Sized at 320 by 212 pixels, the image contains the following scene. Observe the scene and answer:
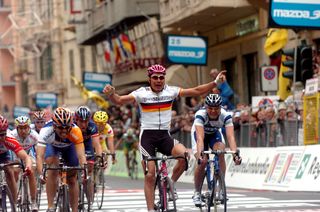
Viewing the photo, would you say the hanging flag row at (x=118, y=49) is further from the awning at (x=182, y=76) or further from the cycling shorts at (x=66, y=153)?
the cycling shorts at (x=66, y=153)

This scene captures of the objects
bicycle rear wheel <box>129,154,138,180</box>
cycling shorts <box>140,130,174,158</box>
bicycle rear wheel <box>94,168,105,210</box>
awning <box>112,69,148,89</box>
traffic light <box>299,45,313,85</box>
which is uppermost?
awning <box>112,69,148,89</box>

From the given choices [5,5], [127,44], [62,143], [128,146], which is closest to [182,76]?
[128,146]

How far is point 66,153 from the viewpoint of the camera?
53.7 ft

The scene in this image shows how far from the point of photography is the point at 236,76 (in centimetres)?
4050

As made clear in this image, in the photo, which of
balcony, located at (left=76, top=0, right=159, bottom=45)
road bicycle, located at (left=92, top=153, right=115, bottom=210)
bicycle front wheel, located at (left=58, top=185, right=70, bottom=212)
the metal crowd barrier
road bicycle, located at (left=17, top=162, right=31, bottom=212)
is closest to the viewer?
bicycle front wheel, located at (left=58, top=185, right=70, bottom=212)

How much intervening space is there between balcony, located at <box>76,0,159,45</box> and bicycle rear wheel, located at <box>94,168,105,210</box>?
83.3 ft

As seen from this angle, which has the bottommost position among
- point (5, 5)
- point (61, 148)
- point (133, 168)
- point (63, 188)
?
point (133, 168)

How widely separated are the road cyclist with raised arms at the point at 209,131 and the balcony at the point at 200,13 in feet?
62.5

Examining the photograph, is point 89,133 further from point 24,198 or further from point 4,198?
point 4,198

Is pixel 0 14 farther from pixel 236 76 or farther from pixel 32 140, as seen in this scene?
pixel 32 140

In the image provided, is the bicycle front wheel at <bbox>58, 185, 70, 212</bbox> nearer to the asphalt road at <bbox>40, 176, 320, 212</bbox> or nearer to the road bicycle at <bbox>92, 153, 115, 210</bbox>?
the asphalt road at <bbox>40, 176, 320, 212</bbox>

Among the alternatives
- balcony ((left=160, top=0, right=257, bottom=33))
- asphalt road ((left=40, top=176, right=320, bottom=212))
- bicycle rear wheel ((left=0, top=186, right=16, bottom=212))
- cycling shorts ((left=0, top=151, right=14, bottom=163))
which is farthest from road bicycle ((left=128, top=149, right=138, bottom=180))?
bicycle rear wheel ((left=0, top=186, right=16, bottom=212))

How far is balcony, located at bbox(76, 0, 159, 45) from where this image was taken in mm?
48844

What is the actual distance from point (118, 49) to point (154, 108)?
1523 inches
